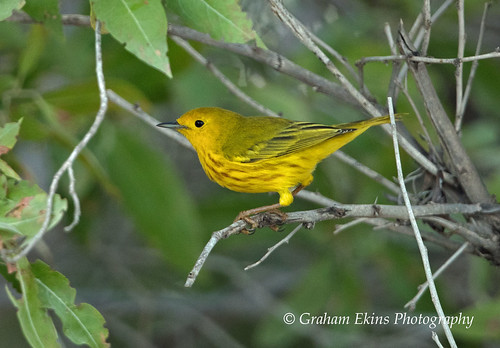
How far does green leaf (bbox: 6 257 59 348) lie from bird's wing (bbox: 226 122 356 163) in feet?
5.06

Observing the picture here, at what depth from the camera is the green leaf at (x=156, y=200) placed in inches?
152

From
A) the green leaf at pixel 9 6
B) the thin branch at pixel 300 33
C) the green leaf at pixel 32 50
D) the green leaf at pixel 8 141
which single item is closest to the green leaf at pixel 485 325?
the thin branch at pixel 300 33

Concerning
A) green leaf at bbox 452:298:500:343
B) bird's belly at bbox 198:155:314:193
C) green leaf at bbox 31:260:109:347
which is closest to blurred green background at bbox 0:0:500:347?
green leaf at bbox 452:298:500:343

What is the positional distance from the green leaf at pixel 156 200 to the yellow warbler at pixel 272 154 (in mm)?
473

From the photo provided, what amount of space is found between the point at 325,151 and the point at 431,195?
2.50ft

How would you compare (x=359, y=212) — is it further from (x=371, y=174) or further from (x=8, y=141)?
(x=8, y=141)

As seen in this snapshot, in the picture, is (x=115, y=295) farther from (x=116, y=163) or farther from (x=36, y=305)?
(x=36, y=305)

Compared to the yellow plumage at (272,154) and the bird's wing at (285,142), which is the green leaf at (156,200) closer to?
the yellow plumage at (272,154)

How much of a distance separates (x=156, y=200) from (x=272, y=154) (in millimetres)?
961

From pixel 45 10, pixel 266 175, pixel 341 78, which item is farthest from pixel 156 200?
pixel 341 78

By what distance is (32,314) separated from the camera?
1978 mm

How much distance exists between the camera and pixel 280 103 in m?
4.14

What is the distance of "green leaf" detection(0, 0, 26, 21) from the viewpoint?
81.4 inches

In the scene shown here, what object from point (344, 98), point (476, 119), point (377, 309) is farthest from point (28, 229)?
point (476, 119)
